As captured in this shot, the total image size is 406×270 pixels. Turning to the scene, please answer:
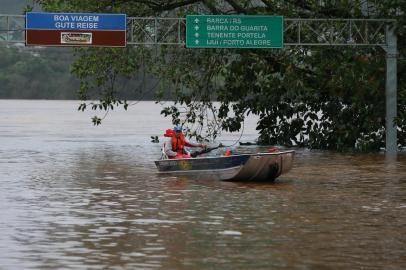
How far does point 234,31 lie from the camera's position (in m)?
37.7

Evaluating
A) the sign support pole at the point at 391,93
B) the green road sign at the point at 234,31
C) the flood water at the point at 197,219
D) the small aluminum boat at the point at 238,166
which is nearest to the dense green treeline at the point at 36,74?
the sign support pole at the point at 391,93

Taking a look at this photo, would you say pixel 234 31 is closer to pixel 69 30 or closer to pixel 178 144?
pixel 69 30

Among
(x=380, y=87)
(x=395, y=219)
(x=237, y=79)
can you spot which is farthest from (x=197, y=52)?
(x=395, y=219)

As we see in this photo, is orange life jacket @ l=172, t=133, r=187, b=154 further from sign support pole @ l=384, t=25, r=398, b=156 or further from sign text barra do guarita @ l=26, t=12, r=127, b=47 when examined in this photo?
sign support pole @ l=384, t=25, r=398, b=156

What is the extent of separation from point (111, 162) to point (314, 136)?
11.0 meters

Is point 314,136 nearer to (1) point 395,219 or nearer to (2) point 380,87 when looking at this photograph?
(2) point 380,87

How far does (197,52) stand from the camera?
143 ft

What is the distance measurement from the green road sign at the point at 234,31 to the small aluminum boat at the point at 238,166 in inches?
→ 404

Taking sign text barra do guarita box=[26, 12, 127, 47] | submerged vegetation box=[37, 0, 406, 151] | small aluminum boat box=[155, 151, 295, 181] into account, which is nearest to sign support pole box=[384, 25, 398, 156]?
submerged vegetation box=[37, 0, 406, 151]

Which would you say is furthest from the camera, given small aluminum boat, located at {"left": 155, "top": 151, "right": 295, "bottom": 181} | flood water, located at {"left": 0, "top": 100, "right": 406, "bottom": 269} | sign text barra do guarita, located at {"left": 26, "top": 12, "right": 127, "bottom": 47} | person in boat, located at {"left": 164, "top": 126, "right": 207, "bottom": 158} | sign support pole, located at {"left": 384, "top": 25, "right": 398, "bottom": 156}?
sign support pole, located at {"left": 384, "top": 25, "right": 398, "bottom": 156}

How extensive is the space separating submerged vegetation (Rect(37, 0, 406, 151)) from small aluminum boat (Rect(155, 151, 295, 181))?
43.3 ft

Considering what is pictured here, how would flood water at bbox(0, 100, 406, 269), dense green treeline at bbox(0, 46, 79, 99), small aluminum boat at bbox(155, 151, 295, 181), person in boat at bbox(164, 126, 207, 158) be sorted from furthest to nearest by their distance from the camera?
dense green treeline at bbox(0, 46, 79, 99)
person in boat at bbox(164, 126, 207, 158)
small aluminum boat at bbox(155, 151, 295, 181)
flood water at bbox(0, 100, 406, 269)

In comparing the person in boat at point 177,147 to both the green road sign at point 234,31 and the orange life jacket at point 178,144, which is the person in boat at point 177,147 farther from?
the green road sign at point 234,31

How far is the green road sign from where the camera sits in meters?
37.5
